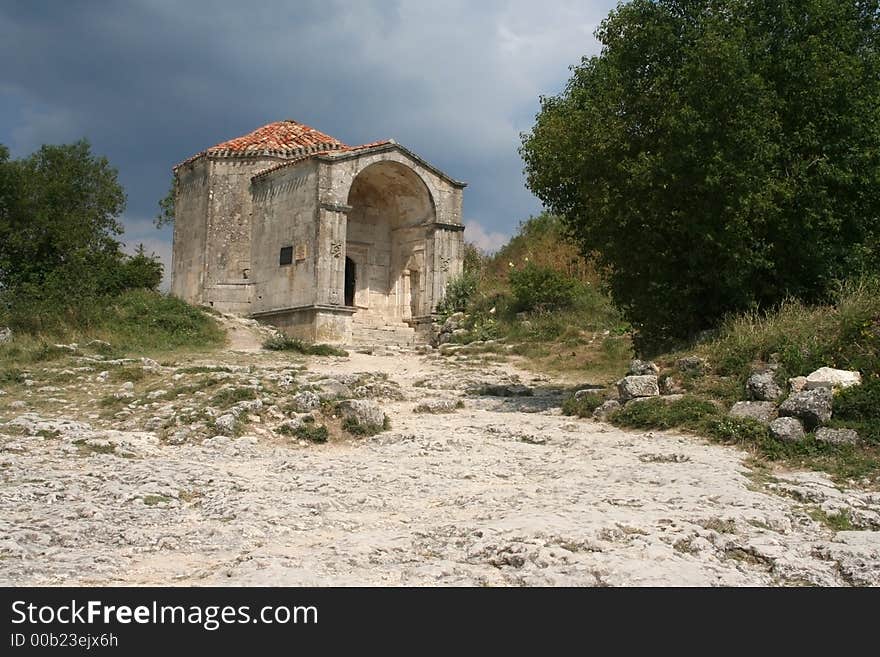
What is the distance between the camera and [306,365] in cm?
1700

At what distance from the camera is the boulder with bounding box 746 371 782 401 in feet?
31.7

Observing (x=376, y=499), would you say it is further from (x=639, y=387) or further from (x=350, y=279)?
(x=350, y=279)

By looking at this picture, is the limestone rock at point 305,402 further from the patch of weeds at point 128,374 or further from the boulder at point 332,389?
the patch of weeds at point 128,374

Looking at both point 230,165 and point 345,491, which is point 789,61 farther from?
point 230,165

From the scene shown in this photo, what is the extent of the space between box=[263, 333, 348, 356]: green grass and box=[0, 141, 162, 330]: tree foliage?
4155 mm

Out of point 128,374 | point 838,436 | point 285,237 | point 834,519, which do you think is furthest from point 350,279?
point 834,519

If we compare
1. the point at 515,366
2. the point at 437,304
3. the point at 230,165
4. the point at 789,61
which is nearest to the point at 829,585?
the point at 789,61

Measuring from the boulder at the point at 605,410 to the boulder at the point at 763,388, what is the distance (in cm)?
164

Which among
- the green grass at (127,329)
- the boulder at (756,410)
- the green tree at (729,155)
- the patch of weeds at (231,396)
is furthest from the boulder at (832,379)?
the green grass at (127,329)

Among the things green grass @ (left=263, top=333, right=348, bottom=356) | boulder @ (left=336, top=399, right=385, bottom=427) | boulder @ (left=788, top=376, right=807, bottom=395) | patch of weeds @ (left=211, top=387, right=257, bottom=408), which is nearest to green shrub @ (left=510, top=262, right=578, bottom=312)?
green grass @ (left=263, top=333, right=348, bottom=356)

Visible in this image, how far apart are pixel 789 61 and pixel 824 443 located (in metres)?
5.75

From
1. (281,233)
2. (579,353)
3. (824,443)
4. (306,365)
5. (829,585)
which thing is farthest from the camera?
(281,233)
